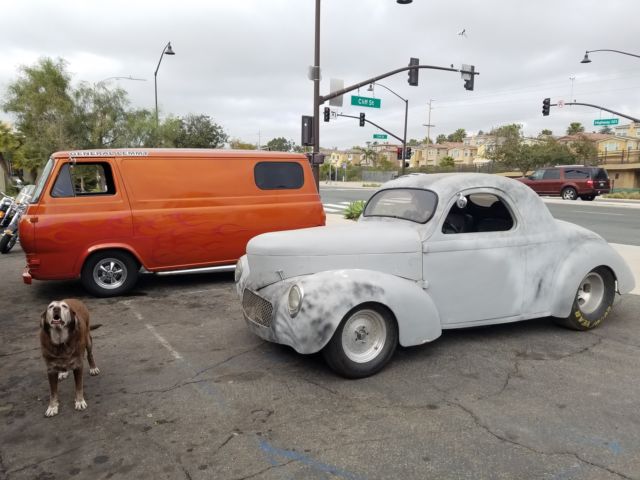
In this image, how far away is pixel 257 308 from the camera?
4.29 metres

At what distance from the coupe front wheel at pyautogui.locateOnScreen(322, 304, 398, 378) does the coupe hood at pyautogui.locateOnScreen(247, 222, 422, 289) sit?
421 millimetres

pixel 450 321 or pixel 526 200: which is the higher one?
pixel 526 200

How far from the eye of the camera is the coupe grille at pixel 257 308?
163 inches

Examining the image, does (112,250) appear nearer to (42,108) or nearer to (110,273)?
(110,273)

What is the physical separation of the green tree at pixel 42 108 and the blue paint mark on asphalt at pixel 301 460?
3061 cm

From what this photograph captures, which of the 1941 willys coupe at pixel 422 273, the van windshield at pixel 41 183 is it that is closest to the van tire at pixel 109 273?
the van windshield at pixel 41 183

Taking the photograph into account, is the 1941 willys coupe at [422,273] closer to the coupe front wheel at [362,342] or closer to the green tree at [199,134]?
the coupe front wheel at [362,342]

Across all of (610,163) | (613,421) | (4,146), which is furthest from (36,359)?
(610,163)

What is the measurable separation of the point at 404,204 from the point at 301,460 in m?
2.91

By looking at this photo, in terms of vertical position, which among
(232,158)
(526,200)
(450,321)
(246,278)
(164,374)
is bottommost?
(164,374)

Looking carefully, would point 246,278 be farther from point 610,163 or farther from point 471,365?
point 610,163

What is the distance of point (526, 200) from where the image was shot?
493 cm

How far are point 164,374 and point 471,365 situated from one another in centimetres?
272

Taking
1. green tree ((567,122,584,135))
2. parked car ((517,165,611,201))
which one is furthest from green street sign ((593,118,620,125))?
green tree ((567,122,584,135))
